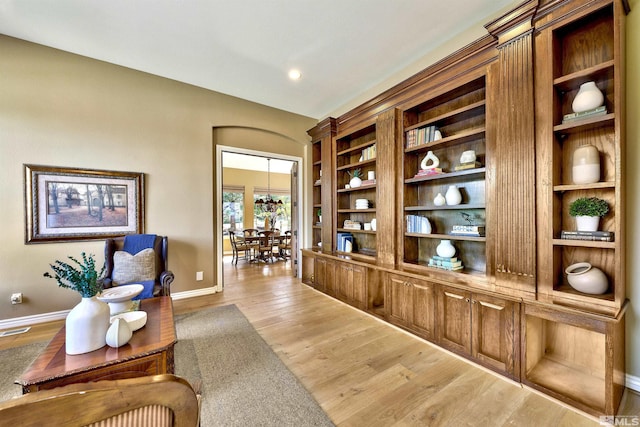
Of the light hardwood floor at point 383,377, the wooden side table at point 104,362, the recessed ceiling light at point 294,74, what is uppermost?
the recessed ceiling light at point 294,74

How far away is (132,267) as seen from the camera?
2.95m

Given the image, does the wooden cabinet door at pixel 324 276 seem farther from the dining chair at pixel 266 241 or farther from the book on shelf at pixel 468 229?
the dining chair at pixel 266 241

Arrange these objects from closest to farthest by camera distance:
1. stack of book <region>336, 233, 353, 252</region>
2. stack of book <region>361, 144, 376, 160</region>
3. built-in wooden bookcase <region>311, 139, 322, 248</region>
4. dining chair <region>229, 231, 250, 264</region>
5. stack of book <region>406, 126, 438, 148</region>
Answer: stack of book <region>406, 126, 438, 148</region> < stack of book <region>361, 144, 376, 160</region> < stack of book <region>336, 233, 353, 252</region> < built-in wooden bookcase <region>311, 139, 322, 248</region> < dining chair <region>229, 231, 250, 264</region>

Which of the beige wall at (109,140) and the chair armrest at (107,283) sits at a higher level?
the beige wall at (109,140)

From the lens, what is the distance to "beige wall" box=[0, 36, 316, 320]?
9.25 ft

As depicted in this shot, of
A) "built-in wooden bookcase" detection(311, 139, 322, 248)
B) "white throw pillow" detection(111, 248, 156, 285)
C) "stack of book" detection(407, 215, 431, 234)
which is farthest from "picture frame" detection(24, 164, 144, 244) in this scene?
"stack of book" detection(407, 215, 431, 234)

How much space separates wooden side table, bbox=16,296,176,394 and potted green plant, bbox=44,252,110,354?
0.17 ft

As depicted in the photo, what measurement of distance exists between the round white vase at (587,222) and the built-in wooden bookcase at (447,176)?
2.03ft

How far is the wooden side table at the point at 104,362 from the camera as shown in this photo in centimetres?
125

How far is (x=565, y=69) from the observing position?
1964 mm

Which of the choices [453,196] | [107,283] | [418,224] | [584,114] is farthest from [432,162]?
[107,283]

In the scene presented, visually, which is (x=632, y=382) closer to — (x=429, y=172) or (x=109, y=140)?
(x=429, y=172)

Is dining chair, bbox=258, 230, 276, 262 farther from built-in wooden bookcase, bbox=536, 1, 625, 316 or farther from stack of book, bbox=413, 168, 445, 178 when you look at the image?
built-in wooden bookcase, bbox=536, 1, 625, 316

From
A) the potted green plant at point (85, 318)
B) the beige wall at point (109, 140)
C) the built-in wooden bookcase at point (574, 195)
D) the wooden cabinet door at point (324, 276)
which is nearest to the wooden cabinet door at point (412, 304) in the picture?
the built-in wooden bookcase at point (574, 195)
